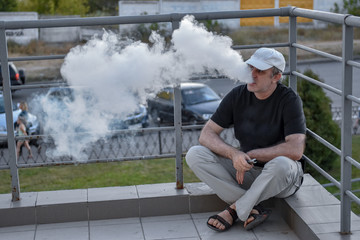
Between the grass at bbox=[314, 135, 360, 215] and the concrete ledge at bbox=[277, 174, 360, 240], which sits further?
the grass at bbox=[314, 135, 360, 215]

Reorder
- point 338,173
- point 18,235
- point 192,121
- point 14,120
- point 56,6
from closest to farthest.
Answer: point 18,235 < point 14,120 < point 338,173 < point 192,121 < point 56,6

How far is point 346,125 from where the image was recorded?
313cm

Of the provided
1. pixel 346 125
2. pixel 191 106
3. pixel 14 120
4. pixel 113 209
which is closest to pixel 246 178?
pixel 346 125

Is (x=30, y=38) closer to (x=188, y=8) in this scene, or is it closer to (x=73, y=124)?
(x=188, y=8)

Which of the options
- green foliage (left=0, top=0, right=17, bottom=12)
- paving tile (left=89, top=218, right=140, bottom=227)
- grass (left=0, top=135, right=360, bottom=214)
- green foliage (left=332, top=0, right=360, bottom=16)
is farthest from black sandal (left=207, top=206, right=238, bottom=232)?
green foliage (left=0, top=0, right=17, bottom=12)

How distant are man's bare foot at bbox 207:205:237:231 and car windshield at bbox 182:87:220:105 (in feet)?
38.7

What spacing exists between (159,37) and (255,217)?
1360 mm

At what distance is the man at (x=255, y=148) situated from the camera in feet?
11.4

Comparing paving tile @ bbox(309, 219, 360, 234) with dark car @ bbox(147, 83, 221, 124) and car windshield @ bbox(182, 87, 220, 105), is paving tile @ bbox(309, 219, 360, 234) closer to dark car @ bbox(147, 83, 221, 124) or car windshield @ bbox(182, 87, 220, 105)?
dark car @ bbox(147, 83, 221, 124)

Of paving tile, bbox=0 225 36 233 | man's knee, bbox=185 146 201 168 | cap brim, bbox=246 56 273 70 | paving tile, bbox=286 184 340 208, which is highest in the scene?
cap brim, bbox=246 56 273 70

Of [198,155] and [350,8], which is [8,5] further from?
[198,155]

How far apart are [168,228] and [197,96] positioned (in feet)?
39.6

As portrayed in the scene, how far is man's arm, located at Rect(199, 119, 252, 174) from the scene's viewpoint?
351cm

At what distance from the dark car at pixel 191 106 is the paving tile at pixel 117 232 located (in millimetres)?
9171
